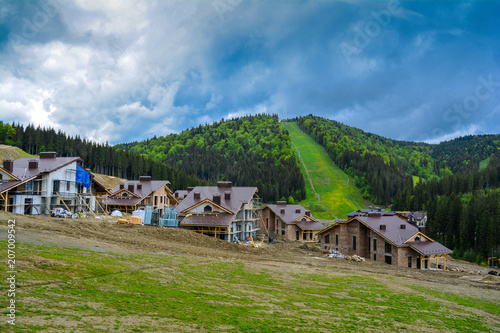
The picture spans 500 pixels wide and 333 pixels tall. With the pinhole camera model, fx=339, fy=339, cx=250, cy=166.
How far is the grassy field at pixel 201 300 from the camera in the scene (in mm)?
13750

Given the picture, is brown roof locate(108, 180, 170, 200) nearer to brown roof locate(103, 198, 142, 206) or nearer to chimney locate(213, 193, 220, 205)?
brown roof locate(103, 198, 142, 206)

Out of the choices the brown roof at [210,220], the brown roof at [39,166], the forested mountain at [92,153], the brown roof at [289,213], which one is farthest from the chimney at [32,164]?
the forested mountain at [92,153]

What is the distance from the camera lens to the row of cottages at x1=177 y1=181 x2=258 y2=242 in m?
54.2

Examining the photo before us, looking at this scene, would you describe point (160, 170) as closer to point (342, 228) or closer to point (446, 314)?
point (342, 228)

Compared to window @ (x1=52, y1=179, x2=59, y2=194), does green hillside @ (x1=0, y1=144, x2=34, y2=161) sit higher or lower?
higher

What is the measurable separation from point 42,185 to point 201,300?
A: 143ft

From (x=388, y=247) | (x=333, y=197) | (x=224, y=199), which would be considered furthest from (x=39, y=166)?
(x=333, y=197)

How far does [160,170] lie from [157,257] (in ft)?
359

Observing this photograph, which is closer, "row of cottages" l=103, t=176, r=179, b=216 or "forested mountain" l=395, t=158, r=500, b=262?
"row of cottages" l=103, t=176, r=179, b=216

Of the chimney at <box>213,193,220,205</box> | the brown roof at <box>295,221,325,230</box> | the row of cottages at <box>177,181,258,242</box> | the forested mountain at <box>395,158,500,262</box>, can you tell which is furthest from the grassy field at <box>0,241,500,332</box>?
the forested mountain at <box>395,158,500,262</box>

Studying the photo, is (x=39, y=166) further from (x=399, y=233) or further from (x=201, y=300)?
(x=399, y=233)

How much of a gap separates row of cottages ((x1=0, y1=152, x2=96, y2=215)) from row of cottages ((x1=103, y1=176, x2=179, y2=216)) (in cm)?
1082

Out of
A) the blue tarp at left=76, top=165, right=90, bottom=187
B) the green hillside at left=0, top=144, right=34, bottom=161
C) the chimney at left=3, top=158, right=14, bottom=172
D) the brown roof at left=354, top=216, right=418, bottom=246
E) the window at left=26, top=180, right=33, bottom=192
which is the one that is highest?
the green hillside at left=0, top=144, right=34, bottom=161

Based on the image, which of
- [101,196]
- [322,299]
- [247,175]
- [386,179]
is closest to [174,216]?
[101,196]
